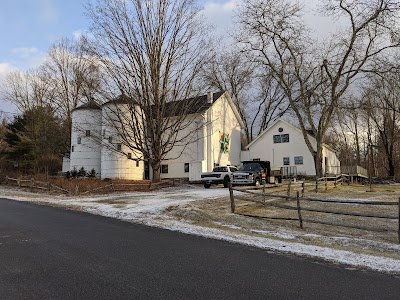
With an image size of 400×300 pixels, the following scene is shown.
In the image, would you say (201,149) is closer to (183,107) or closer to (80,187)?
(183,107)

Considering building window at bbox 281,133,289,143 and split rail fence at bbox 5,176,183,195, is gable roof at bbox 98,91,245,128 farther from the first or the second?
building window at bbox 281,133,289,143

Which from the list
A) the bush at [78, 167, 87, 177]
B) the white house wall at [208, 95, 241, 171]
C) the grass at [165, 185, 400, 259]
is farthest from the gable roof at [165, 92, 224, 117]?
the grass at [165, 185, 400, 259]

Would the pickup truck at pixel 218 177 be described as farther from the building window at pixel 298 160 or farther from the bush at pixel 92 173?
the building window at pixel 298 160

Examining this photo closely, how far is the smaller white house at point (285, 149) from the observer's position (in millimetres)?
42688

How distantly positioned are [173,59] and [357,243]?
973 inches

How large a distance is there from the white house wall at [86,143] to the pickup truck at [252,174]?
60.8 ft

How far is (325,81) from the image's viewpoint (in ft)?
132

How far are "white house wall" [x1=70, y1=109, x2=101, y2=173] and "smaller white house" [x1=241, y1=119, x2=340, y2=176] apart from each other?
18.8 m

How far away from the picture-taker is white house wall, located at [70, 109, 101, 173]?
130 feet

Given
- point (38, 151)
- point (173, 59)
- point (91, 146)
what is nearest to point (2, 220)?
point (173, 59)

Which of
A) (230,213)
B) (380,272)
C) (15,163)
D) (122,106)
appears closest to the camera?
(380,272)

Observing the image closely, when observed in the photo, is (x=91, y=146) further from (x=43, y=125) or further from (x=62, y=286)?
(x=62, y=286)

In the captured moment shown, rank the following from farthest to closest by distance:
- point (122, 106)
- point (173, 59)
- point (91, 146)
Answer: point (91, 146) < point (122, 106) < point (173, 59)

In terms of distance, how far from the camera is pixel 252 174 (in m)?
26.4
